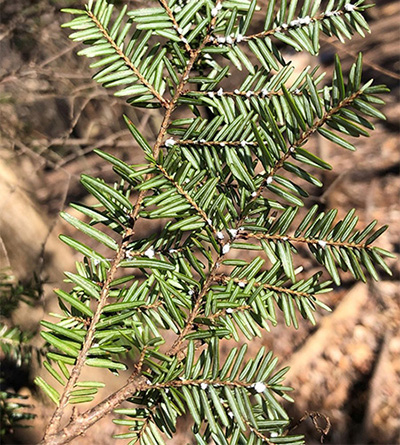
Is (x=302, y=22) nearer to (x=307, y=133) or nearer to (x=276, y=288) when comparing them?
(x=307, y=133)

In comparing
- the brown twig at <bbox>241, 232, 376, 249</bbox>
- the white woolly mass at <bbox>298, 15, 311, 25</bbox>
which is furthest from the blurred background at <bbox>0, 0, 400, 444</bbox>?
the white woolly mass at <bbox>298, 15, 311, 25</bbox>

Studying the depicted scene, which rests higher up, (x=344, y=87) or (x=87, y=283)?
(x=344, y=87)

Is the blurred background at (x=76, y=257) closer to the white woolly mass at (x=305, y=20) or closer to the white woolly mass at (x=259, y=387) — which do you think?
the white woolly mass at (x=259, y=387)

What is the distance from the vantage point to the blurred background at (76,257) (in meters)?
1.40

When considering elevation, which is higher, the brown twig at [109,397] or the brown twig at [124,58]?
the brown twig at [124,58]

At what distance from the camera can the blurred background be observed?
140 centimetres

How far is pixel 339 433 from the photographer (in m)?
1.87

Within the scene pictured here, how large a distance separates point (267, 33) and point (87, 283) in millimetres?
281

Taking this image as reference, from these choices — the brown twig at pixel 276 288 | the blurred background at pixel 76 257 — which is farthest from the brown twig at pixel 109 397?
the blurred background at pixel 76 257

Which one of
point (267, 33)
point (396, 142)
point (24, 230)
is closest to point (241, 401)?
point (267, 33)

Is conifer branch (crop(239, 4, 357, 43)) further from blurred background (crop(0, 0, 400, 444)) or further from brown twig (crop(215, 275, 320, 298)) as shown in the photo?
blurred background (crop(0, 0, 400, 444))

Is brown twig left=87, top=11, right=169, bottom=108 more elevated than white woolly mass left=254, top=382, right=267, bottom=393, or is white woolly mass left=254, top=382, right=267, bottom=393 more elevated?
brown twig left=87, top=11, right=169, bottom=108

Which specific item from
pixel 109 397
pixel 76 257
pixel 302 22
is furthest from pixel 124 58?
pixel 76 257

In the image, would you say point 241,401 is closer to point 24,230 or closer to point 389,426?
point 24,230
